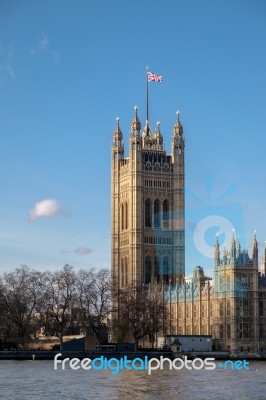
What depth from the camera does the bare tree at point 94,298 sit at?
389 feet

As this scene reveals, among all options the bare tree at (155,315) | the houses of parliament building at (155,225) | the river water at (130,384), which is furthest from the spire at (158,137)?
the river water at (130,384)

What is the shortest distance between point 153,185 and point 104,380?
91.9 m

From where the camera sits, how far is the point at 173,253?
15412 centimetres

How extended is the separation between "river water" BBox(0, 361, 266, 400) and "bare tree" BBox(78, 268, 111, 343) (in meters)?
36.9

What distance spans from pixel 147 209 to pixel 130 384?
3715 inches

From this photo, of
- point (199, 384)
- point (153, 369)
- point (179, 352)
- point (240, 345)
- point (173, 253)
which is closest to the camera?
point (199, 384)

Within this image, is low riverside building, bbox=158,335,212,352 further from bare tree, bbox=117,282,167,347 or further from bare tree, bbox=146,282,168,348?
bare tree, bbox=117,282,167,347

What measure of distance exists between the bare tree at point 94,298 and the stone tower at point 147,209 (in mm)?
29858

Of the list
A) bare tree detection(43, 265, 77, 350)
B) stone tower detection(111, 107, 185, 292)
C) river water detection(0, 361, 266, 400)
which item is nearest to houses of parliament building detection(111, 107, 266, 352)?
stone tower detection(111, 107, 185, 292)

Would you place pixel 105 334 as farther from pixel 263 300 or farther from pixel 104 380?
pixel 104 380

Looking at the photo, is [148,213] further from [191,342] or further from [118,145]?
[191,342]

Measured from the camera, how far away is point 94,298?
120 m

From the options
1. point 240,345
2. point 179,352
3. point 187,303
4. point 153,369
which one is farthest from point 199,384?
point 187,303

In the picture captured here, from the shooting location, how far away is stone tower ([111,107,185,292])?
15412 centimetres
